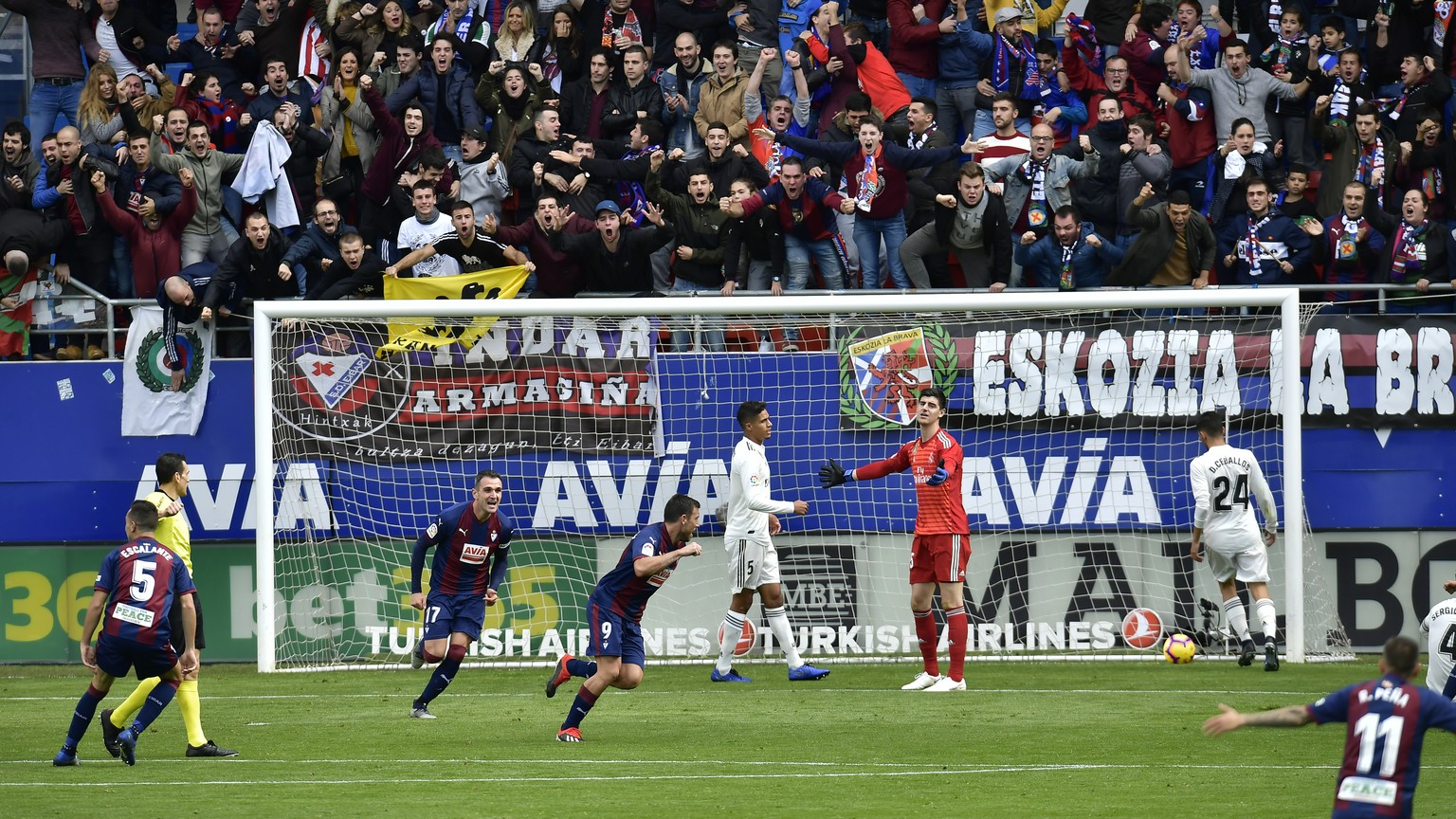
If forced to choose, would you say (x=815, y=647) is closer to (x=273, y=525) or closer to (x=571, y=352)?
(x=571, y=352)

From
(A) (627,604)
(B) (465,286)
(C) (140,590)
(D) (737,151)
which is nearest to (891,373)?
(D) (737,151)

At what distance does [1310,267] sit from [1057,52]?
3.42 meters

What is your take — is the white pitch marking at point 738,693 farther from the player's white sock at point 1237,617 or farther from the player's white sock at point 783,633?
the player's white sock at point 1237,617

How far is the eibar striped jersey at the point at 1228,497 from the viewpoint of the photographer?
14328 millimetres

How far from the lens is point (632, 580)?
10.9m

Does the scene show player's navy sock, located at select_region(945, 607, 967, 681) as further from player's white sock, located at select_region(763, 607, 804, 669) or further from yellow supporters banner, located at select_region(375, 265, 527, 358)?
yellow supporters banner, located at select_region(375, 265, 527, 358)

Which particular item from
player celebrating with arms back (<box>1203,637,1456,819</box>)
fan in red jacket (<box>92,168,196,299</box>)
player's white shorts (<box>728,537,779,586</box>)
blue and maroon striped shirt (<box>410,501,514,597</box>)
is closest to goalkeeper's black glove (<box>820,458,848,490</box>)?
player's white shorts (<box>728,537,779,586</box>)

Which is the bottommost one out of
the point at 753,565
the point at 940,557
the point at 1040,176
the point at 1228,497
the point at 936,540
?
the point at 753,565

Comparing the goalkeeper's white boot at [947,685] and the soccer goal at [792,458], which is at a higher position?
the soccer goal at [792,458]

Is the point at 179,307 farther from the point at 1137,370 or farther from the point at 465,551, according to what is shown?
the point at 1137,370

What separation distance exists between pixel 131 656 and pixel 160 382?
22.6ft

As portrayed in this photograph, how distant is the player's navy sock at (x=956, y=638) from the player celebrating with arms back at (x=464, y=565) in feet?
11.5

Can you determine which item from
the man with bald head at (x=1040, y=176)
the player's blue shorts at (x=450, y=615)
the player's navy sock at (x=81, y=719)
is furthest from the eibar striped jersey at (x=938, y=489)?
the player's navy sock at (x=81, y=719)

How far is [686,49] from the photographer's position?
17625 millimetres
